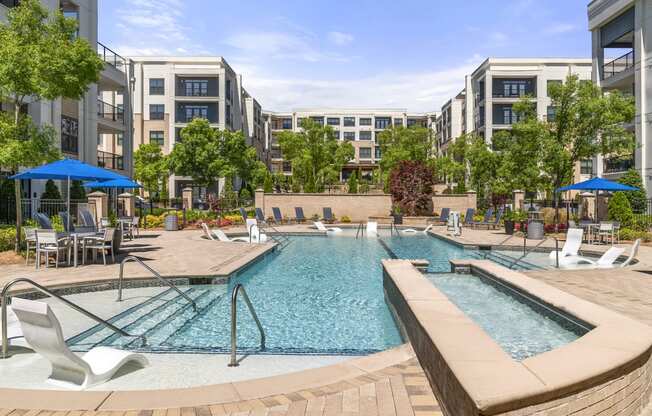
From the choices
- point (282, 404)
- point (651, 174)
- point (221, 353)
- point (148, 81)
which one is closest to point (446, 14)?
point (221, 353)

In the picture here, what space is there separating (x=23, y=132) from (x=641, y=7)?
3415 cm

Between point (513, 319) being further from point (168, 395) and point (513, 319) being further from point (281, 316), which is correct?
point (168, 395)

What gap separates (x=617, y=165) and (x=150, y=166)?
38.7 meters

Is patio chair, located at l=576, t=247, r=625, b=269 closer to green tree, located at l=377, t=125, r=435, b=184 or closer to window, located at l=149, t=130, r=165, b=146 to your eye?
green tree, located at l=377, t=125, r=435, b=184

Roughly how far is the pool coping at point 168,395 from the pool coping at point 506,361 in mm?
871

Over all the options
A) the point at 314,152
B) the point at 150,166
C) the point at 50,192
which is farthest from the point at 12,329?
the point at 314,152

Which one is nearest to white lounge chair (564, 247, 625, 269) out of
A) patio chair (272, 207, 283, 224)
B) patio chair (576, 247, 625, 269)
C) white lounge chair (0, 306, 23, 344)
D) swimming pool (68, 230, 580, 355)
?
patio chair (576, 247, 625, 269)

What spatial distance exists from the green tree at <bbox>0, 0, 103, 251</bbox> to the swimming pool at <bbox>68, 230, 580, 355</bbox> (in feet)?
23.3

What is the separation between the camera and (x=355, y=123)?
91.8m

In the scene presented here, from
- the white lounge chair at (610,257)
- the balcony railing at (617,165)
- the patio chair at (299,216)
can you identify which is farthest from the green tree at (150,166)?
the white lounge chair at (610,257)

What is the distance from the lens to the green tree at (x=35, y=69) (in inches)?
535

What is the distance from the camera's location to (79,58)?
46.7 ft

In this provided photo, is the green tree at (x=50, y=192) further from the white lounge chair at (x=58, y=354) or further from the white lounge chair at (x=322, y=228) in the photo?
the white lounge chair at (x=58, y=354)

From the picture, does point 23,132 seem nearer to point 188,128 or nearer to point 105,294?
point 105,294
